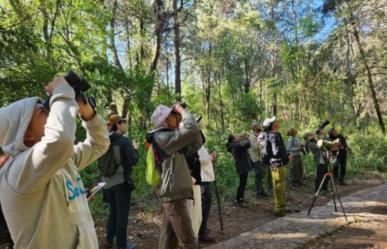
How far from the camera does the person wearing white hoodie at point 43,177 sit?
1.88 meters

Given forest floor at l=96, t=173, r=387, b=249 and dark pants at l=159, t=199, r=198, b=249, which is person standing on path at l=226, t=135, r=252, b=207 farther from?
dark pants at l=159, t=199, r=198, b=249

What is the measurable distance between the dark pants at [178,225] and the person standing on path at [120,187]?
5.05 ft

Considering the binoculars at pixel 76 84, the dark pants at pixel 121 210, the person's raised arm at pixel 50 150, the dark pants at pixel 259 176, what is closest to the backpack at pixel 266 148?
the dark pants at pixel 259 176

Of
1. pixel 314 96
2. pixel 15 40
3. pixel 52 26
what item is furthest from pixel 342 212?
pixel 314 96

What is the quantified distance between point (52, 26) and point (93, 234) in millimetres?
10498

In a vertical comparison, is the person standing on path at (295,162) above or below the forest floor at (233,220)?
above

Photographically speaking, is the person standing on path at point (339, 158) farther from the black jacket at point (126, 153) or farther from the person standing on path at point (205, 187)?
the black jacket at point (126, 153)

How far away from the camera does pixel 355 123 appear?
2494 centimetres

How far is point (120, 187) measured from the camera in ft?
18.4

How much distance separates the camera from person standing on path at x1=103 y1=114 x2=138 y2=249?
5.59 meters

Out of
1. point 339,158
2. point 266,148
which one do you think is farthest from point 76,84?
point 339,158

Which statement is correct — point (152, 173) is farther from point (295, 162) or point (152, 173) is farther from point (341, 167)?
point (341, 167)

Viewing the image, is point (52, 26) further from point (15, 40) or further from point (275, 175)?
point (275, 175)

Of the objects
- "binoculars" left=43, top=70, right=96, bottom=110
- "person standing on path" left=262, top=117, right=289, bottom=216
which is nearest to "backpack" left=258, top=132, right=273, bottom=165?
"person standing on path" left=262, top=117, right=289, bottom=216
